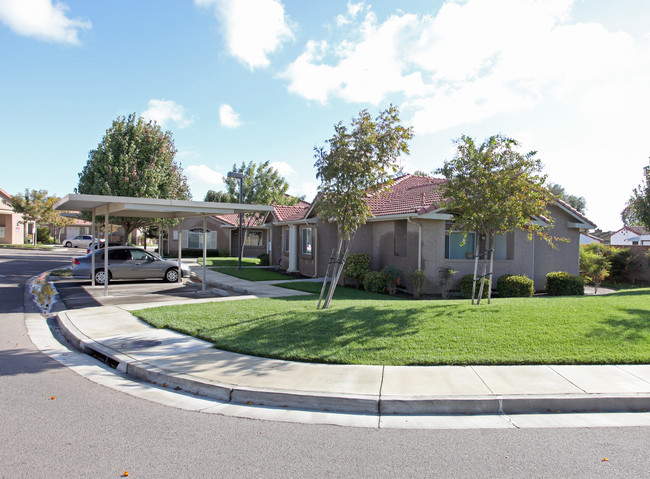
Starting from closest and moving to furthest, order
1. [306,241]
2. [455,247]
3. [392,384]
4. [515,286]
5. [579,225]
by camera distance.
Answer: [392,384]
[515,286]
[455,247]
[579,225]
[306,241]

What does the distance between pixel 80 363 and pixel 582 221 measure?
17.5 m

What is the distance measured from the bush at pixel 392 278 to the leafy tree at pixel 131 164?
1313 centimetres

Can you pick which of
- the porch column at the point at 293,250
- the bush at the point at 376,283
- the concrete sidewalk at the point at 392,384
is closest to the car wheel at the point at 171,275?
the porch column at the point at 293,250

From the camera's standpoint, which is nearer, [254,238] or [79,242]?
[254,238]

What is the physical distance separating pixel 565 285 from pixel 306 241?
10951mm

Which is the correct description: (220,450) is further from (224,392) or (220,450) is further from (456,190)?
(456,190)

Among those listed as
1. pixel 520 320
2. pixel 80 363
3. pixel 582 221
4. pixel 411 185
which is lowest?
pixel 80 363

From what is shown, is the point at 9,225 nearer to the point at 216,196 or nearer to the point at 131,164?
the point at 216,196

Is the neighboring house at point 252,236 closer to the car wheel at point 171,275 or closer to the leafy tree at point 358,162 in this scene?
the car wheel at point 171,275

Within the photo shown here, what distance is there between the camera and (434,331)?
759cm

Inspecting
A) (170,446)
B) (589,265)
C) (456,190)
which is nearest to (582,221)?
(589,265)

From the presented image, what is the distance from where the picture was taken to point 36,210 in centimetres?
4559

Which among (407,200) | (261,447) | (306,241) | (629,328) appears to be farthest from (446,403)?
(306,241)

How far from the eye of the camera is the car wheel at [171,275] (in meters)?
17.5
